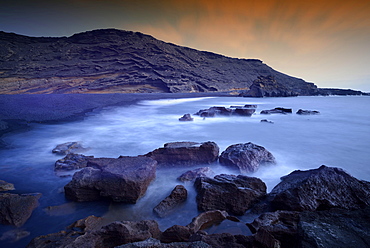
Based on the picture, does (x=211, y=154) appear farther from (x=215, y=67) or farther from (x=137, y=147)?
(x=215, y=67)

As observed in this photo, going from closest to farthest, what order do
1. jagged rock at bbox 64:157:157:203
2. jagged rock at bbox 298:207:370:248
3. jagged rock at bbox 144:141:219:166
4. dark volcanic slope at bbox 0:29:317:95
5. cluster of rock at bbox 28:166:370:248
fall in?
jagged rock at bbox 298:207:370:248, cluster of rock at bbox 28:166:370:248, jagged rock at bbox 64:157:157:203, jagged rock at bbox 144:141:219:166, dark volcanic slope at bbox 0:29:317:95

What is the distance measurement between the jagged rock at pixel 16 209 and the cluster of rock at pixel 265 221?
0.67 meters

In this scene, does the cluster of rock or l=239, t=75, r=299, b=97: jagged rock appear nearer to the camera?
the cluster of rock

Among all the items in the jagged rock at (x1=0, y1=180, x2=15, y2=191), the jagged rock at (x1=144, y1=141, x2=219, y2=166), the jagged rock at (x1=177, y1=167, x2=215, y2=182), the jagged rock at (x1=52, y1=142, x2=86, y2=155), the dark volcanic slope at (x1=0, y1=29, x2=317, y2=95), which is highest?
the dark volcanic slope at (x1=0, y1=29, x2=317, y2=95)

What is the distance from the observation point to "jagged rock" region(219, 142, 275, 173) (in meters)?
3.66

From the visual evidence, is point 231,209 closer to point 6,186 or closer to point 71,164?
point 71,164

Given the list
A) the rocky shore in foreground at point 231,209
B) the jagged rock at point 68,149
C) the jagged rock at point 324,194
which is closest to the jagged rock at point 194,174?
the rocky shore in foreground at point 231,209

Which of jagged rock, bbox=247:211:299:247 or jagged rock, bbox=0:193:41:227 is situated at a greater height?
jagged rock, bbox=247:211:299:247

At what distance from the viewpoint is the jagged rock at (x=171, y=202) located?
8.43 ft

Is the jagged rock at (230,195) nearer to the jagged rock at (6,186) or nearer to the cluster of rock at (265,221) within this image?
the cluster of rock at (265,221)

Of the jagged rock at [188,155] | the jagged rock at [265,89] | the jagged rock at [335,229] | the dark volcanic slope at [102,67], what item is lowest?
the jagged rock at [188,155]

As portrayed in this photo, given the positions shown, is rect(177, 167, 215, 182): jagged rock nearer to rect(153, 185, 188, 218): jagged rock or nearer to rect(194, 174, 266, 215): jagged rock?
rect(153, 185, 188, 218): jagged rock

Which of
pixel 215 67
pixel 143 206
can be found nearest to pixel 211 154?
pixel 143 206

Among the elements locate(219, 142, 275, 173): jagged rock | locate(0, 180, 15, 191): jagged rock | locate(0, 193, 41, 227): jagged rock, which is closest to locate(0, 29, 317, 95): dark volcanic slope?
locate(219, 142, 275, 173): jagged rock
